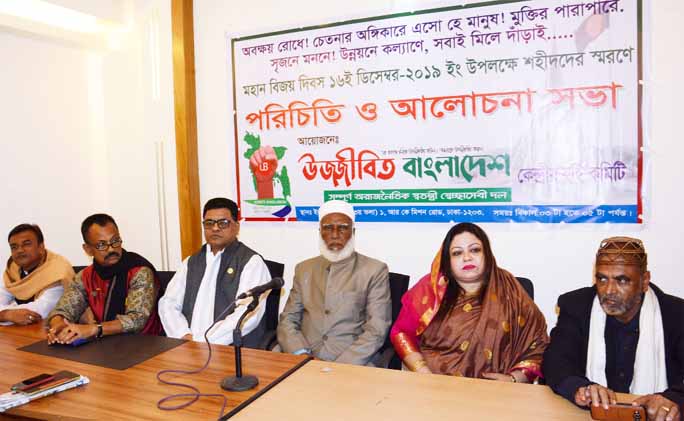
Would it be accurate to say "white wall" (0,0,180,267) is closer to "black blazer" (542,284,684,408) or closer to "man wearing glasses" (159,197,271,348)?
"man wearing glasses" (159,197,271,348)

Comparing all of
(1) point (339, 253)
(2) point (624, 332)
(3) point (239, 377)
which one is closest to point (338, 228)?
(1) point (339, 253)

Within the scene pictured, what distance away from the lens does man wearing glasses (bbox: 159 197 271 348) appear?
2.89m

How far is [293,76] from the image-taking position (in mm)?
3727

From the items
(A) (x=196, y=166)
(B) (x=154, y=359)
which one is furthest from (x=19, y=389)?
(A) (x=196, y=166)

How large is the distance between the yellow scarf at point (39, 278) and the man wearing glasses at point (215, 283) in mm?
791

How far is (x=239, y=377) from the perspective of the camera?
73.7 inches

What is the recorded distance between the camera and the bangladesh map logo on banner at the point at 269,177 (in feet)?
12.4

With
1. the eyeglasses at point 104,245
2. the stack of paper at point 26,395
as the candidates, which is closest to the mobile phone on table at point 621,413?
the stack of paper at point 26,395

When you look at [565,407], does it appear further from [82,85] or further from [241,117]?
[82,85]

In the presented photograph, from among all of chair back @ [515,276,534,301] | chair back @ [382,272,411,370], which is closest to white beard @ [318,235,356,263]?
chair back @ [382,272,411,370]

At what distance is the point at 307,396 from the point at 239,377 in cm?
30

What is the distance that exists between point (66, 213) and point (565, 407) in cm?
410

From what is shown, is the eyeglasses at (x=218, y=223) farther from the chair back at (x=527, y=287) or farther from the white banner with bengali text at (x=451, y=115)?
the chair back at (x=527, y=287)

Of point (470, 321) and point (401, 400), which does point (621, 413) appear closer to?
point (401, 400)
